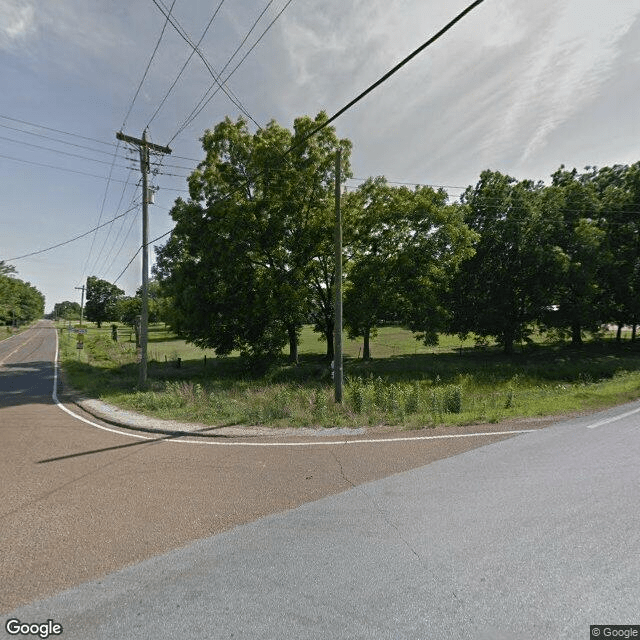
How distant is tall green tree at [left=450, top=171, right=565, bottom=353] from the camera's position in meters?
25.0

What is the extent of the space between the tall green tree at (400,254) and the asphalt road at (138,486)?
594 inches

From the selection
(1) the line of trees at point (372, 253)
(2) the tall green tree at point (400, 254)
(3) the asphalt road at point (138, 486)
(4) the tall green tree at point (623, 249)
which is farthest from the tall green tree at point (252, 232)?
(4) the tall green tree at point (623, 249)

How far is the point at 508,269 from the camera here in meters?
26.2

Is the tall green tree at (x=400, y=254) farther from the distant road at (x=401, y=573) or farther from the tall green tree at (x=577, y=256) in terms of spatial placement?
the distant road at (x=401, y=573)

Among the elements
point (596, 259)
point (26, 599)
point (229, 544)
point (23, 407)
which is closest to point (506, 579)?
point (229, 544)

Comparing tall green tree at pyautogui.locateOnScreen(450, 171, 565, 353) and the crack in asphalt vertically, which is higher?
tall green tree at pyautogui.locateOnScreen(450, 171, 565, 353)

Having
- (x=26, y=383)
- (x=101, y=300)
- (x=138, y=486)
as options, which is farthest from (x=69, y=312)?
(x=138, y=486)

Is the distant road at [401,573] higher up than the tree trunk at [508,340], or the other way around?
the tree trunk at [508,340]

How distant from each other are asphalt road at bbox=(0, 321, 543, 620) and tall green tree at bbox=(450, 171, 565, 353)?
2056 cm

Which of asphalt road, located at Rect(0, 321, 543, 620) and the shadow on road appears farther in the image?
the shadow on road

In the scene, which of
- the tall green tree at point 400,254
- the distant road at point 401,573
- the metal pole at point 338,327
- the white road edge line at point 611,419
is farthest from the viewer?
the tall green tree at point 400,254

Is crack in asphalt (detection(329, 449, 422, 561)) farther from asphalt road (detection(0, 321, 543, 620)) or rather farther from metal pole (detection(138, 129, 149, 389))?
metal pole (detection(138, 129, 149, 389))

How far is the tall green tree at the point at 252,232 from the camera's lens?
19406mm

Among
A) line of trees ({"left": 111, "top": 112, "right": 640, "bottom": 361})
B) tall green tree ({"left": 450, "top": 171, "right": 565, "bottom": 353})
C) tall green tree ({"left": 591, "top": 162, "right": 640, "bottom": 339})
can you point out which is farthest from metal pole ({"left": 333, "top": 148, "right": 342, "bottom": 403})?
tall green tree ({"left": 591, "top": 162, "right": 640, "bottom": 339})
